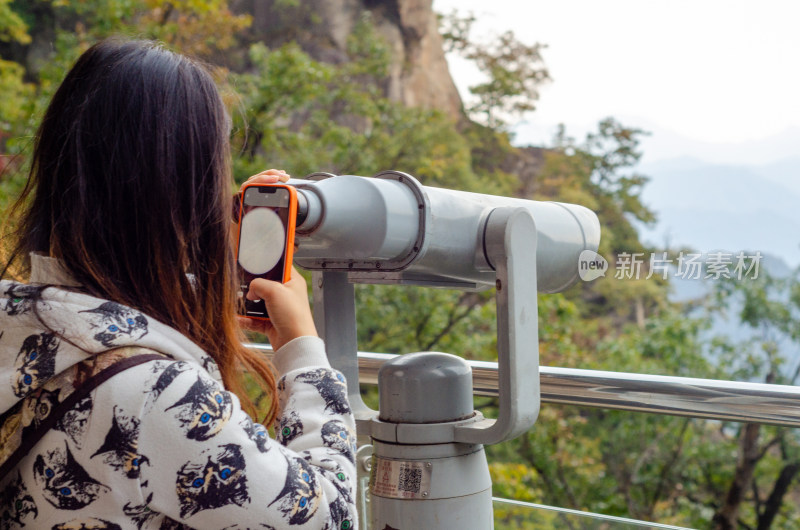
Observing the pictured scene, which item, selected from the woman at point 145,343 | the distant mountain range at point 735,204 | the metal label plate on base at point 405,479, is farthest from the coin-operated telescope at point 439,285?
the distant mountain range at point 735,204

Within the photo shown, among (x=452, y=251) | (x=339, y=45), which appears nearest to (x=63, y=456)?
(x=452, y=251)

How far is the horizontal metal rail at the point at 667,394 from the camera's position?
944 mm

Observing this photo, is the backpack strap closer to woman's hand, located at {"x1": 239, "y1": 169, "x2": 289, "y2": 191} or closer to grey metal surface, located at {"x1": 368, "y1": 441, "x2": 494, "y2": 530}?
woman's hand, located at {"x1": 239, "y1": 169, "x2": 289, "y2": 191}

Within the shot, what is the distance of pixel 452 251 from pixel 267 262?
0.76 ft

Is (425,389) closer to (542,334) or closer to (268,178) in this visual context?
(268,178)

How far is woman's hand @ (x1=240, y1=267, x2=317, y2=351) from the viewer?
2.71ft

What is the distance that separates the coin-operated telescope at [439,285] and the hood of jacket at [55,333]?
21cm

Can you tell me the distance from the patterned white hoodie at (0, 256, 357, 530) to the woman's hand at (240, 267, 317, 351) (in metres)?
0.13

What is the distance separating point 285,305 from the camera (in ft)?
2.76

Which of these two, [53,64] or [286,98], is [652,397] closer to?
[286,98]

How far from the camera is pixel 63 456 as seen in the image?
680 millimetres

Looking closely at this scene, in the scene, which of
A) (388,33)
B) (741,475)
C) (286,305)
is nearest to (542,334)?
(741,475)

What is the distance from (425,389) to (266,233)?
0.94 feet

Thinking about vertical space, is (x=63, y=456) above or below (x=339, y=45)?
below
